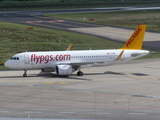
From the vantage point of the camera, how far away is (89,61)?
54.1 m

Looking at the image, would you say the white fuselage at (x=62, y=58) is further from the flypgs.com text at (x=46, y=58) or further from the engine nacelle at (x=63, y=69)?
the engine nacelle at (x=63, y=69)

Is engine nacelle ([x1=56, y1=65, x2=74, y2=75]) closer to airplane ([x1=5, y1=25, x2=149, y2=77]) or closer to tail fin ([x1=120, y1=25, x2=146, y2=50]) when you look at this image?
airplane ([x1=5, y1=25, x2=149, y2=77])

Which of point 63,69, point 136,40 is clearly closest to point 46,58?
point 63,69

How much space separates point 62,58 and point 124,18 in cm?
9101

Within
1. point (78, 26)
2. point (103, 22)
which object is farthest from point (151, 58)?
point (103, 22)

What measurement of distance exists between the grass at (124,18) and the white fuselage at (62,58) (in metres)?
62.1

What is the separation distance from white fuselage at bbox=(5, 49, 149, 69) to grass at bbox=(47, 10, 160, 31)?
204ft

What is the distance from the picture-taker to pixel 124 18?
13962 centimetres

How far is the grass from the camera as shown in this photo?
12401 centimetres

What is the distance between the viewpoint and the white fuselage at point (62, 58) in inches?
2044

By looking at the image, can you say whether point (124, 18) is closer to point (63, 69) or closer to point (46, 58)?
point (46, 58)

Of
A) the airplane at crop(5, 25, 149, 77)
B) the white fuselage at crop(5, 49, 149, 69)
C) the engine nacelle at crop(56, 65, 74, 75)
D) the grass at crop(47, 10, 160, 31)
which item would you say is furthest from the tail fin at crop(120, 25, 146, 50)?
the grass at crop(47, 10, 160, 31)

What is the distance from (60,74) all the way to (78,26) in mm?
69124

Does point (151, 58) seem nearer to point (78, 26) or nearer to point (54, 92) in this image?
point (54, 92)
